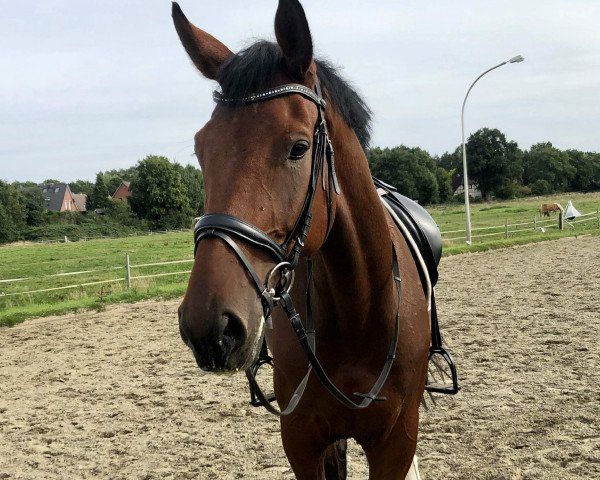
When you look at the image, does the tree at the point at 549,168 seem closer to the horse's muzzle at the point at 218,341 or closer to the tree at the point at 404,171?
the tree at the point at 404,171

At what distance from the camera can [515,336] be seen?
7.71 metres

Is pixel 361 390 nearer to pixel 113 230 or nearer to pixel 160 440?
pixel 160 440

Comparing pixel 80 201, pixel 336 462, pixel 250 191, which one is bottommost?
pixel 336 462

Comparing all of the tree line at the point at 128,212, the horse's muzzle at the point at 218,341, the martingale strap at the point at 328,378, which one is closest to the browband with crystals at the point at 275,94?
the horse's muzzle at the point at 218,341

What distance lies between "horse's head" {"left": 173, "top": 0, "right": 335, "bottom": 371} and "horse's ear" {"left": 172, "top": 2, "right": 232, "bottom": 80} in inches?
6.7

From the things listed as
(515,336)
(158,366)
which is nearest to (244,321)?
(158,366)

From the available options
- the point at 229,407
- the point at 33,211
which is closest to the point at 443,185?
the point at 33,211

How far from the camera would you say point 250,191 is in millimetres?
1559

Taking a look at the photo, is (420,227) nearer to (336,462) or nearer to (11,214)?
(336,462)

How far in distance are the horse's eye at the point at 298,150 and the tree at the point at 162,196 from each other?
4440 cm

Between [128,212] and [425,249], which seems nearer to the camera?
[425,249]

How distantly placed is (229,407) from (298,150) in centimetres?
441

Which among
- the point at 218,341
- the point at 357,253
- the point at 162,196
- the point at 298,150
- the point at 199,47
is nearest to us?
the point at 218,341

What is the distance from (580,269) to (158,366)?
10589mm
